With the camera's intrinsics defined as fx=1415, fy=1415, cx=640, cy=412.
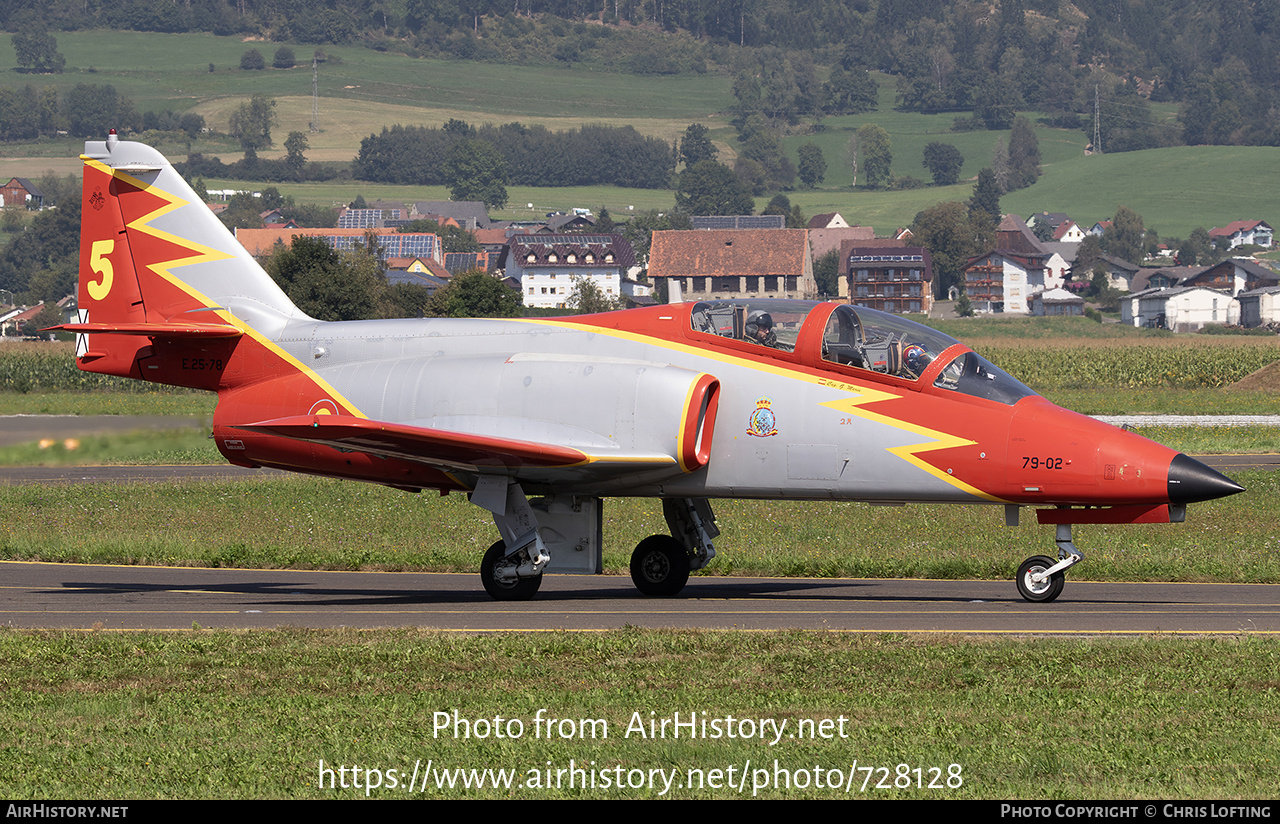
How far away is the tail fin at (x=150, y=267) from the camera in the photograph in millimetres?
18547

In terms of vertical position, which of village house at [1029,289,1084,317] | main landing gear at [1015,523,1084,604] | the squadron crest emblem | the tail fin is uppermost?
the tail fin

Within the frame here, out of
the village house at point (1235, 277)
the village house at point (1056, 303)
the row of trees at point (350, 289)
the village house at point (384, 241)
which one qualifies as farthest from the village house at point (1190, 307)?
the row of trees at point (350, 289)

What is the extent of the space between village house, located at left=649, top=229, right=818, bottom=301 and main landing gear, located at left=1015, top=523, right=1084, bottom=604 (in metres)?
146

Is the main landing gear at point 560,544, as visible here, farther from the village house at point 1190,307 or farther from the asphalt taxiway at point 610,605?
the village house at point 1190,307

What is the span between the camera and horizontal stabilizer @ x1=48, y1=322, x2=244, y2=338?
1708 cm

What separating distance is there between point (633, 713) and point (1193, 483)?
702 cm

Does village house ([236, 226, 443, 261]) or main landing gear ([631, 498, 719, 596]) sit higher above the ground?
village house ([236, 226, 443, 261])

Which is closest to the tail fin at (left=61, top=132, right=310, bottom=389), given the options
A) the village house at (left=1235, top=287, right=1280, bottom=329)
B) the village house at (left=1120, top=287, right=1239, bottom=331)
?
the village house at (left=1235, top=287, right=1280, bottom=329)

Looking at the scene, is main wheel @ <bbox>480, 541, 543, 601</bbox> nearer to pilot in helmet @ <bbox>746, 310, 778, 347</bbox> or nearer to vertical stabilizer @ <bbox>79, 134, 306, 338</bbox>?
pilot in helmet @ <bbox>746, 310, 778, 347</bbox>

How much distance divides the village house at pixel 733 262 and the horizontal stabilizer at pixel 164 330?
472ft

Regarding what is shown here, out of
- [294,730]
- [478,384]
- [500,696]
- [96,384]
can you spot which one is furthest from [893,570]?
[96,384]

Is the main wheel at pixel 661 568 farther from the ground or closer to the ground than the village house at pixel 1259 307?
farther from the ground

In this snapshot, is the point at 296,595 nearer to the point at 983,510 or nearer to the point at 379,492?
the point at 379,492

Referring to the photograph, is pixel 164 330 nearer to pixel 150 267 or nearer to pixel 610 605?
pixel 150 267
